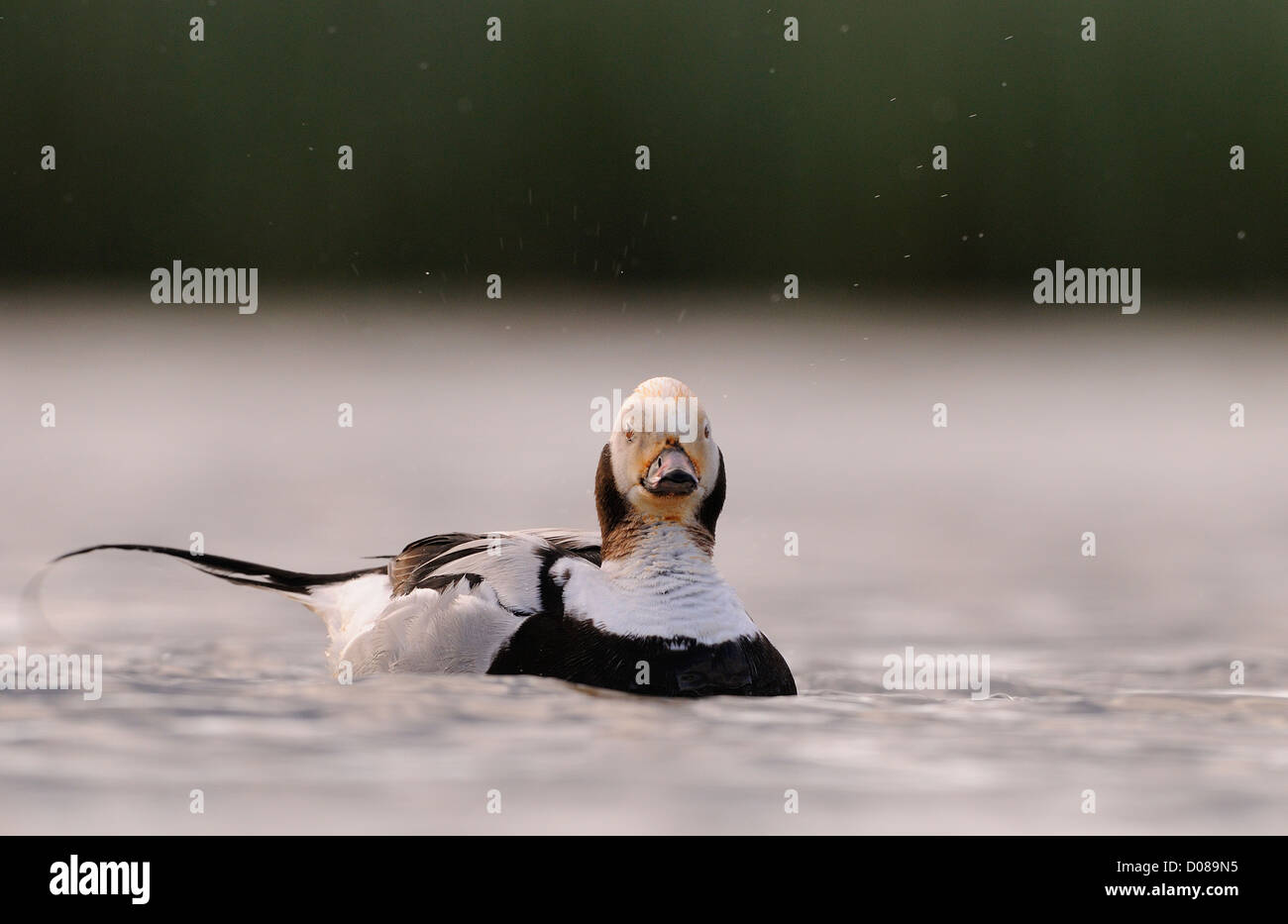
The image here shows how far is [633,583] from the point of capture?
726cm

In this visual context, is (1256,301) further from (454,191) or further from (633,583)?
(633,583)

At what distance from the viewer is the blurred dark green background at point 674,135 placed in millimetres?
23734

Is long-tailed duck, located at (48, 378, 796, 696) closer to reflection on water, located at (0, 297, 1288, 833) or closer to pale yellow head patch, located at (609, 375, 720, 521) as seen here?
pale yellow head patch, located at (609, 375, 720, 521)

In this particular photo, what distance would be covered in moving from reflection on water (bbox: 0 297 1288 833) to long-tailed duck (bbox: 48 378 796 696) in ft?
0.41

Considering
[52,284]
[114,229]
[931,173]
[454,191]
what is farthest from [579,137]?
[52,284]

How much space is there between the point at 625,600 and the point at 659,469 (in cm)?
49

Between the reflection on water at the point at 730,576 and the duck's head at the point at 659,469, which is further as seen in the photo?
the duck's head at the point at 659,469

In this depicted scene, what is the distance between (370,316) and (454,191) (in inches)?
156

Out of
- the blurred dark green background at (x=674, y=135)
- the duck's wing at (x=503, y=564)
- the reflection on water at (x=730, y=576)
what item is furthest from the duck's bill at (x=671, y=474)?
the blurred dark green background at (x=674, y=135)

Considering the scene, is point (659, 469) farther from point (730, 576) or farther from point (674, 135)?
point (674, 135)

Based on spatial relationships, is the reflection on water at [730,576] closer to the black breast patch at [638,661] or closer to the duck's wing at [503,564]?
the black breast patch at [638,661]

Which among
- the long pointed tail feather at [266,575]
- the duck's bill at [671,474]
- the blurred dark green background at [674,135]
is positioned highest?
the blurred dark green background at [674,135]

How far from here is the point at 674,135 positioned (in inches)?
943

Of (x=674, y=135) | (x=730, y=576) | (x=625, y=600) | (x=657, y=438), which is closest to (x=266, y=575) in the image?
(x=625, y=600)
